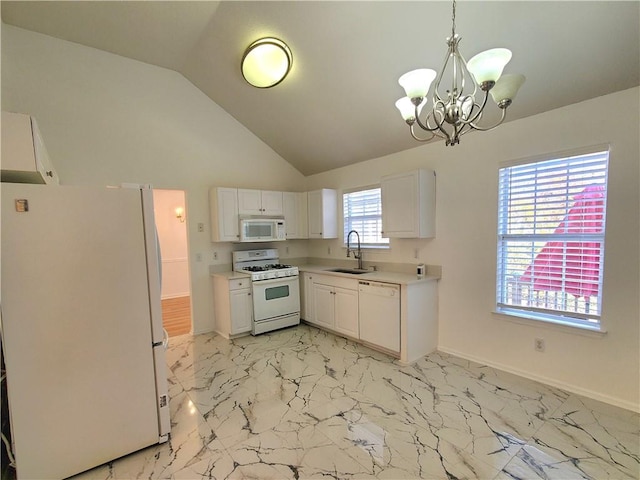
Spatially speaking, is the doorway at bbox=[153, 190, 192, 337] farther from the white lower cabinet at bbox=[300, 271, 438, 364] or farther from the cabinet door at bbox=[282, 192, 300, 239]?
the white lower cabinet at bbox=[300, 271, 438, 364]

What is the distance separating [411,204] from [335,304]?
64.7 inches

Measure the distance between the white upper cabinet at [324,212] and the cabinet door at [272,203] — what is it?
1.66ft

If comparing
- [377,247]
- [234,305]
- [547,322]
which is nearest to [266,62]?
[377,247]

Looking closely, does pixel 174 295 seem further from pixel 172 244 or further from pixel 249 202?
pixel 249 202

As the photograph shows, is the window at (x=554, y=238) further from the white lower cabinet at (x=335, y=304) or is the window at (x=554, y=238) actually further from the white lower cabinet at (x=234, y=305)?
the white lower cabinet at (x=234, y=305)

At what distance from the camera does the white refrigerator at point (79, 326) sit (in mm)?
1597

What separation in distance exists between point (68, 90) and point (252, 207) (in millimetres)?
2390

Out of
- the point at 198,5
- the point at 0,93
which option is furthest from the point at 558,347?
the point at 0,93

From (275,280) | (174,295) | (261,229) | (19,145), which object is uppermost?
(19,145)

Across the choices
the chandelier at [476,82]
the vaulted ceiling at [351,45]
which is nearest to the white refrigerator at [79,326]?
the chandelier at [476,82]

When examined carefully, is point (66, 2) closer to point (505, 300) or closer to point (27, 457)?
point (27, 457)

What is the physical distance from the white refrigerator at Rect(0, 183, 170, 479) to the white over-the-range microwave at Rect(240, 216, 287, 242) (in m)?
2.21

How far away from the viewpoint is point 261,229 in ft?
14.2

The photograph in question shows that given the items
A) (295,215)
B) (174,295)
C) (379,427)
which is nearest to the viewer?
(379,427)
